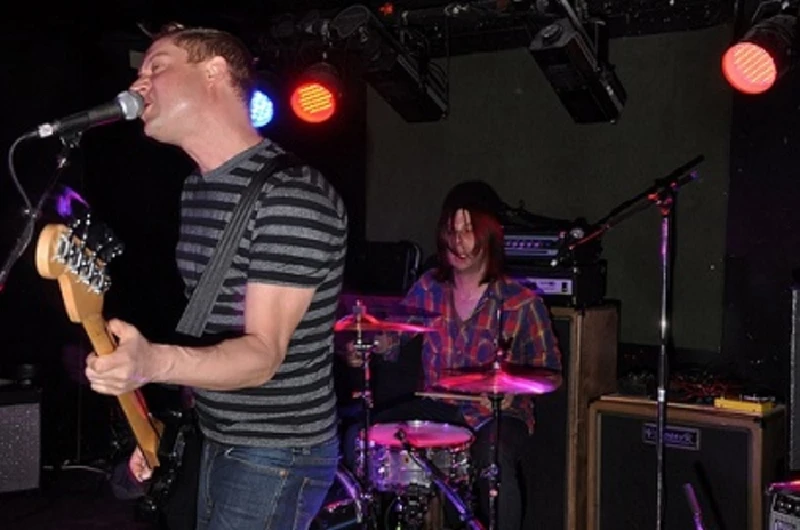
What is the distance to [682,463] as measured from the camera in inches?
157

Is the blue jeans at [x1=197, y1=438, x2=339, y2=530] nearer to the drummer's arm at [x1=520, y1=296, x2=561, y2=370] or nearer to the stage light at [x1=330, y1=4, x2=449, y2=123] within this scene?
the drummer's arm at [x1=520, y1=296, x2=561, y2=370]

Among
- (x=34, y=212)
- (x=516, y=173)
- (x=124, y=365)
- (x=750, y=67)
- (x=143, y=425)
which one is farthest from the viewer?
(x=516, y=173)

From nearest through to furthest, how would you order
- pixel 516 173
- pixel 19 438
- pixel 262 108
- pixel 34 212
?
pixel 34 212, pixel 19 438, pixel 262 108, pixel 516 173

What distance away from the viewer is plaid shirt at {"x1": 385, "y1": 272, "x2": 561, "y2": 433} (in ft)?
13.0

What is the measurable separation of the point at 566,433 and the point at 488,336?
0.61m

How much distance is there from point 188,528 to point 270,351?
0.82 m

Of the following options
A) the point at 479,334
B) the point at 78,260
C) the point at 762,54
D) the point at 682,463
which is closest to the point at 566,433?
the point at 682,463

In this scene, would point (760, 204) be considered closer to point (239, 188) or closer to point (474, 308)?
point (474, 308)

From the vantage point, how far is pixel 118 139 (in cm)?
543

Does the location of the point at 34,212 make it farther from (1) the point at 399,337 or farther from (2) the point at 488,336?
(2) the point at 488,336

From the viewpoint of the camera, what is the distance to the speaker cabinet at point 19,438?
182 inches

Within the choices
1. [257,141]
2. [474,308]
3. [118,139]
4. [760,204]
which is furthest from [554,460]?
[118,139]

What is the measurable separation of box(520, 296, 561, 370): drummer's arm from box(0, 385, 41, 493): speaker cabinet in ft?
8.47

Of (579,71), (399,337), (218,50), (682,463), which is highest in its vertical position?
(579,71)
